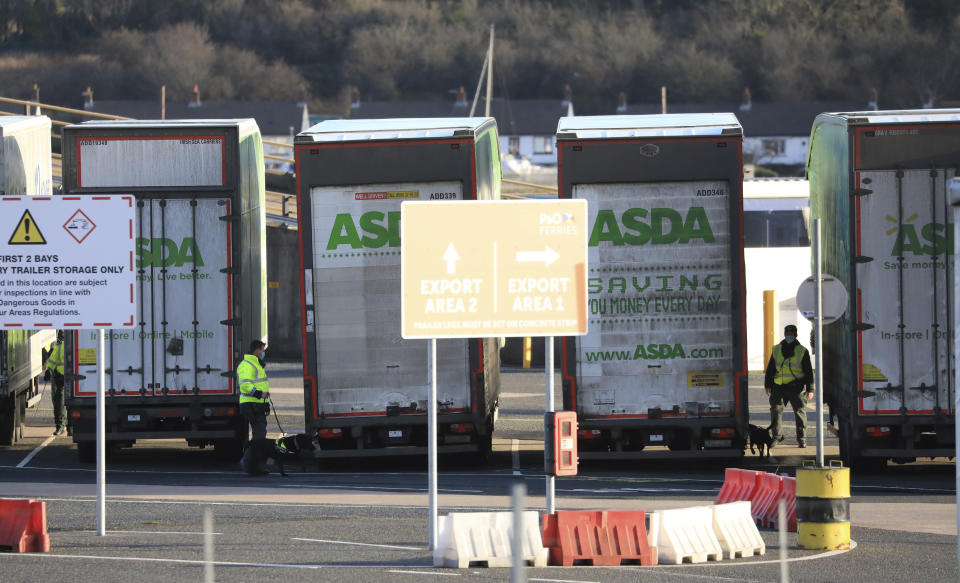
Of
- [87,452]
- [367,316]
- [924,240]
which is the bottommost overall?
[87,452]

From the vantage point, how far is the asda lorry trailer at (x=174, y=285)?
1967cm

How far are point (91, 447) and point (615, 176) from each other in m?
7.59

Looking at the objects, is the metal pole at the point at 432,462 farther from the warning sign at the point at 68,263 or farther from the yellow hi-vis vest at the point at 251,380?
the yellow hi-vis vest at the point at 251,380

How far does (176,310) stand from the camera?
19.8 meters

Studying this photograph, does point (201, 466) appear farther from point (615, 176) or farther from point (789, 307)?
point (789, 307)

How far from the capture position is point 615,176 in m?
18.5

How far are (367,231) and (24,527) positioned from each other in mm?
6183

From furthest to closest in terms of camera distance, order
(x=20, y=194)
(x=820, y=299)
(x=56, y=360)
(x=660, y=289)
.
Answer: (x=56, y=360)
(x=20, y=194)
(x=660, y=289)
(x=820, y=299)

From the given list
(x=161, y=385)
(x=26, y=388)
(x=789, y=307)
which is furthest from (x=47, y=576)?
(x=789, y=307)

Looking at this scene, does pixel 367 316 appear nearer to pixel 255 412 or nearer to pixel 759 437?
pixel 255 412

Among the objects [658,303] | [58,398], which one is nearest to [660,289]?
[658,303]

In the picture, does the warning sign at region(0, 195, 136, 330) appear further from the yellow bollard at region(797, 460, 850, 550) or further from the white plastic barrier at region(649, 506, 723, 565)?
the yellow bollard at region(797, 460, 850, 550)

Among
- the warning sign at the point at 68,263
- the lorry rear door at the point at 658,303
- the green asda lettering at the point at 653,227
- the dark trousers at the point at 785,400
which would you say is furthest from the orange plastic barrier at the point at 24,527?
the dark trousers at the point at 785,400

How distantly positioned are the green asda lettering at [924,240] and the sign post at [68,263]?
28.6 feet
